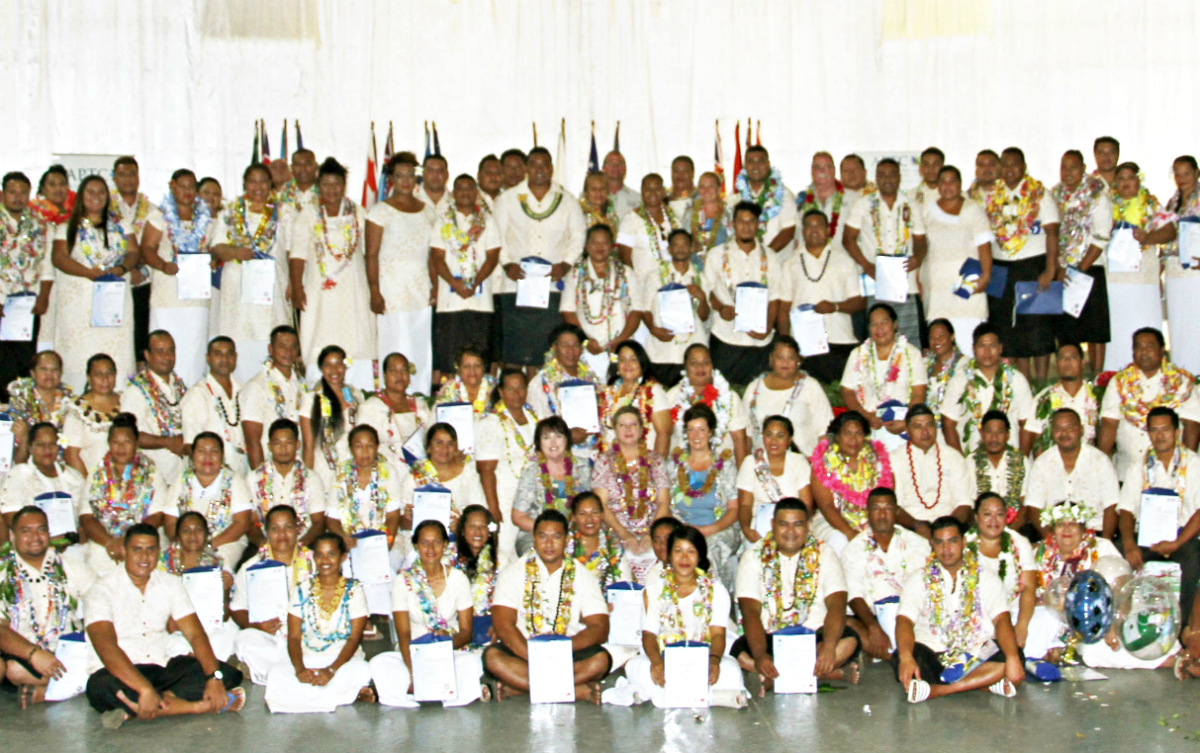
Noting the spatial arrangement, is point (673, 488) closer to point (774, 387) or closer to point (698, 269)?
point (774, 387)

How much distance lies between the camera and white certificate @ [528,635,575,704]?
19.8ft

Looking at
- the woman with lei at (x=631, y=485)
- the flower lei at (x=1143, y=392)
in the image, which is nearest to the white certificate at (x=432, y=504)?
the woman with lei at (x=631, y=485)

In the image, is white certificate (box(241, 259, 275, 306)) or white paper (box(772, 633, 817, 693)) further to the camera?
white certificate (box(241, 259, 275, 306))

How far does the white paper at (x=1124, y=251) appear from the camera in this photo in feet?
28.5

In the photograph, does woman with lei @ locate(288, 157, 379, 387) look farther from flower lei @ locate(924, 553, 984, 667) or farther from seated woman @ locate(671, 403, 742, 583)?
flower lei @ locate(924, 553, 984, 667)

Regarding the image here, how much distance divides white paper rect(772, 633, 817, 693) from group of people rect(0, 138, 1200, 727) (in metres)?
0.05

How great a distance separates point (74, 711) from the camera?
19.9 feet

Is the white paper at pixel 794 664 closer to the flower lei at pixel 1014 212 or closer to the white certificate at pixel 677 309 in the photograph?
the white certificate at pixel 677 309

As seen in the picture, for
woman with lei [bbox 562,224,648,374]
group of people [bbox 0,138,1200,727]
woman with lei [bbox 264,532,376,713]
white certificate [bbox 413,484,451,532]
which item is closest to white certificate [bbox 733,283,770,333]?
group of people [bbox 0,138,1200,727]

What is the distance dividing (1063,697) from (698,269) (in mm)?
3672

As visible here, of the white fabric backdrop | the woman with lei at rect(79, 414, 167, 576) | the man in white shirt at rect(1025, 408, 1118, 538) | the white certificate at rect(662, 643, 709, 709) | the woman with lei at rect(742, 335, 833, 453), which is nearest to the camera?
the white certificate at rect(662, 643, 709, 709)

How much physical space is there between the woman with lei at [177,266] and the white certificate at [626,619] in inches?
132

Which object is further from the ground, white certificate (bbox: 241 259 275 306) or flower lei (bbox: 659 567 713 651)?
white certificate (bbox: 241 259 275 306)

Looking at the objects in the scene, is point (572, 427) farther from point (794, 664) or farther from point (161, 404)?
point (161, 404)
